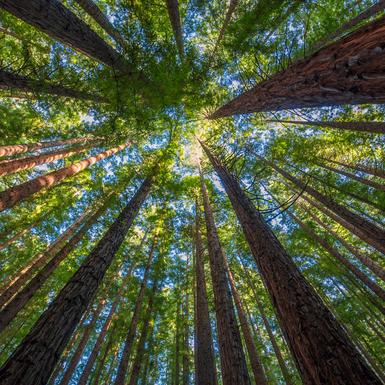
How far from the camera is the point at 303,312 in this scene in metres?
1.91

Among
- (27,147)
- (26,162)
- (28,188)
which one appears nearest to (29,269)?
(26,162)

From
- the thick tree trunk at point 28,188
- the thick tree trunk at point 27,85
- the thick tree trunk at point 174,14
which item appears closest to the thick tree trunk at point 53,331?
the thick tree trunk at point 28,188

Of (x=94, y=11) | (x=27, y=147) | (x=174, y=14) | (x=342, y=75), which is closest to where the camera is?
(x=342, y=75)

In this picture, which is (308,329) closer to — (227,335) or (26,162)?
(227,335)

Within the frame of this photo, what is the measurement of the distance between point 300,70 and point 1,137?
41.0 feet

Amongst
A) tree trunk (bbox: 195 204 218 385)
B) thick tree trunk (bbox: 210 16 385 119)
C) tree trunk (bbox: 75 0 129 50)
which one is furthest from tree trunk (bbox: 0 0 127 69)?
tree trunk (bbox: 195 204 218 385)

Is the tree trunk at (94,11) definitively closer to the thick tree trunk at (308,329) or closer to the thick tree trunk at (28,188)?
the thick tree trunk at (28,188)

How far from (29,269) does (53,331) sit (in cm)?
953

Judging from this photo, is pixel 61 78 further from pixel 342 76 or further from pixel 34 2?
pixel 342 76

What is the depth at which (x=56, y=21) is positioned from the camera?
4.59m

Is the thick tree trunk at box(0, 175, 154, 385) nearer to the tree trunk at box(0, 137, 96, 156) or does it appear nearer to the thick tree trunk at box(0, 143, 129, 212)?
the thick tree trunk at box(0, 143, 129, 212)

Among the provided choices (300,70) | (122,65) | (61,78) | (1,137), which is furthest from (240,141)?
(1,137)

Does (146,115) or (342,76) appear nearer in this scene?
(342,76)

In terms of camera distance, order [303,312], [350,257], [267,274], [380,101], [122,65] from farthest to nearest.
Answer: [350,257]
[122,65]
[267,274]
[380,101]
[303,312]
